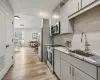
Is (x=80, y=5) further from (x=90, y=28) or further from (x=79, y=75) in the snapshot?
(x=79, y=75)

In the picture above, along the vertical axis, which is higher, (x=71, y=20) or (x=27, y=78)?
(x=71, y=20)

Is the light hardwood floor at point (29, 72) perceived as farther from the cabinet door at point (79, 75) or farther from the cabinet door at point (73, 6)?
the cabinet door at point (73, 6)

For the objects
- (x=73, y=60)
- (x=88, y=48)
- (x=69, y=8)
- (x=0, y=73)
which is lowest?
(x=0, y=73)

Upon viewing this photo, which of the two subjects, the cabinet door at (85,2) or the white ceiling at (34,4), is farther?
the white ceiling at (34,4)

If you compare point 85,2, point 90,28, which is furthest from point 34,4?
point 90,28

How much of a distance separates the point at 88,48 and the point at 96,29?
47 cm

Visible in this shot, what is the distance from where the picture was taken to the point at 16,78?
8.66 ft

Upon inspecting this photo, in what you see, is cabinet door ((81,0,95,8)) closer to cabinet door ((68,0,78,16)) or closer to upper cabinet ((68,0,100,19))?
upper cabinet ((68,0,100,19))

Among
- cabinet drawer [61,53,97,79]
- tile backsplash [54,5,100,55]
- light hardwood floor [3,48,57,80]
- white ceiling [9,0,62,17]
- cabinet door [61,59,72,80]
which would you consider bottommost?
light hardwood floor [3,48,57,80]

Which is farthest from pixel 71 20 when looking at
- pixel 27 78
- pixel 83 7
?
pixel 27 78

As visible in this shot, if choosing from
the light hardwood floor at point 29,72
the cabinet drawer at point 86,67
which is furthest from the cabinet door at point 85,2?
the light hardwood floor at point 29,72

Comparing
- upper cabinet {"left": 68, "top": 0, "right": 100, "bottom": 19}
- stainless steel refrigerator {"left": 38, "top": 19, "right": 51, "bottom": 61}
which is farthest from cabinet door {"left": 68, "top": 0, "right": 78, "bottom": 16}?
stainless steel refrigerator {"left": 38, "top": 19, "right": 51, "bottom": 61}

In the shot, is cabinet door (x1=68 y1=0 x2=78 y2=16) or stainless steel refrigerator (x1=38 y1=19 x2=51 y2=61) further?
stainless steel refrigerator (x1=38 y1=19 x2=51 y2=61)

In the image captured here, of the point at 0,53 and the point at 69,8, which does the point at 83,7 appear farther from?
the point at 0,53
